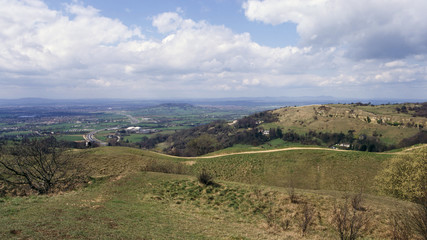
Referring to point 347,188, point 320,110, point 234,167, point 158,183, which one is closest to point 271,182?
point 234,167

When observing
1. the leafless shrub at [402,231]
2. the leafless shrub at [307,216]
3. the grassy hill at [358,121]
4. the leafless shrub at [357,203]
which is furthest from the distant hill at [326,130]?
the leafless shrub at [402,231]

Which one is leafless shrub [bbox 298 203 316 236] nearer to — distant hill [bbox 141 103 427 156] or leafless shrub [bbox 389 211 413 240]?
leafless shrub [bbox 389 211 413 240]

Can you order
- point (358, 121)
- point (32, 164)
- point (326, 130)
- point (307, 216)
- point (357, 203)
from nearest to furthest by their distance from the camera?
point (307, 216), point (357, 203), point (32, 164), point (326, 130), point (358, 121)

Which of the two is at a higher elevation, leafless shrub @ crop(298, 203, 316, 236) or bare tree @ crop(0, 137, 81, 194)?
bare tree @ crop(0, 137, 81, 194)

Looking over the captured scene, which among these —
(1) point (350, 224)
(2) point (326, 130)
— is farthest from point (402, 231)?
(2) point (326, 130)

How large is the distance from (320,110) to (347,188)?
129 metres

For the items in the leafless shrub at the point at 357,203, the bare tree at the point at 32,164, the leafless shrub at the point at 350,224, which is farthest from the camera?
the bare tree at the point at 32,164

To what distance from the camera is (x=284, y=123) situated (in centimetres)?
14325

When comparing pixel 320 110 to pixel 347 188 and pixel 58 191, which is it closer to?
pixel 347 188

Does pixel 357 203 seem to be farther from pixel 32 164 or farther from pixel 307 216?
pixel 32 164

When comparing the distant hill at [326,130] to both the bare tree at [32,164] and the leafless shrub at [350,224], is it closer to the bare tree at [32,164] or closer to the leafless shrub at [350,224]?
the bare tree at [32,164]

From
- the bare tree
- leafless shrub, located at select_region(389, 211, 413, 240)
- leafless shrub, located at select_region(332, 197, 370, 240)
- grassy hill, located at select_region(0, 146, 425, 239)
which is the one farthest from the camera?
the bare tree

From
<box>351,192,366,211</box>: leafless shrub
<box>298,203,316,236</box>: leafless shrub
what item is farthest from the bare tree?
<box>351,192,366,211</box>: leafless shrub

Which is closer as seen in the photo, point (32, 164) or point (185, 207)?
A: point (185, 207)
